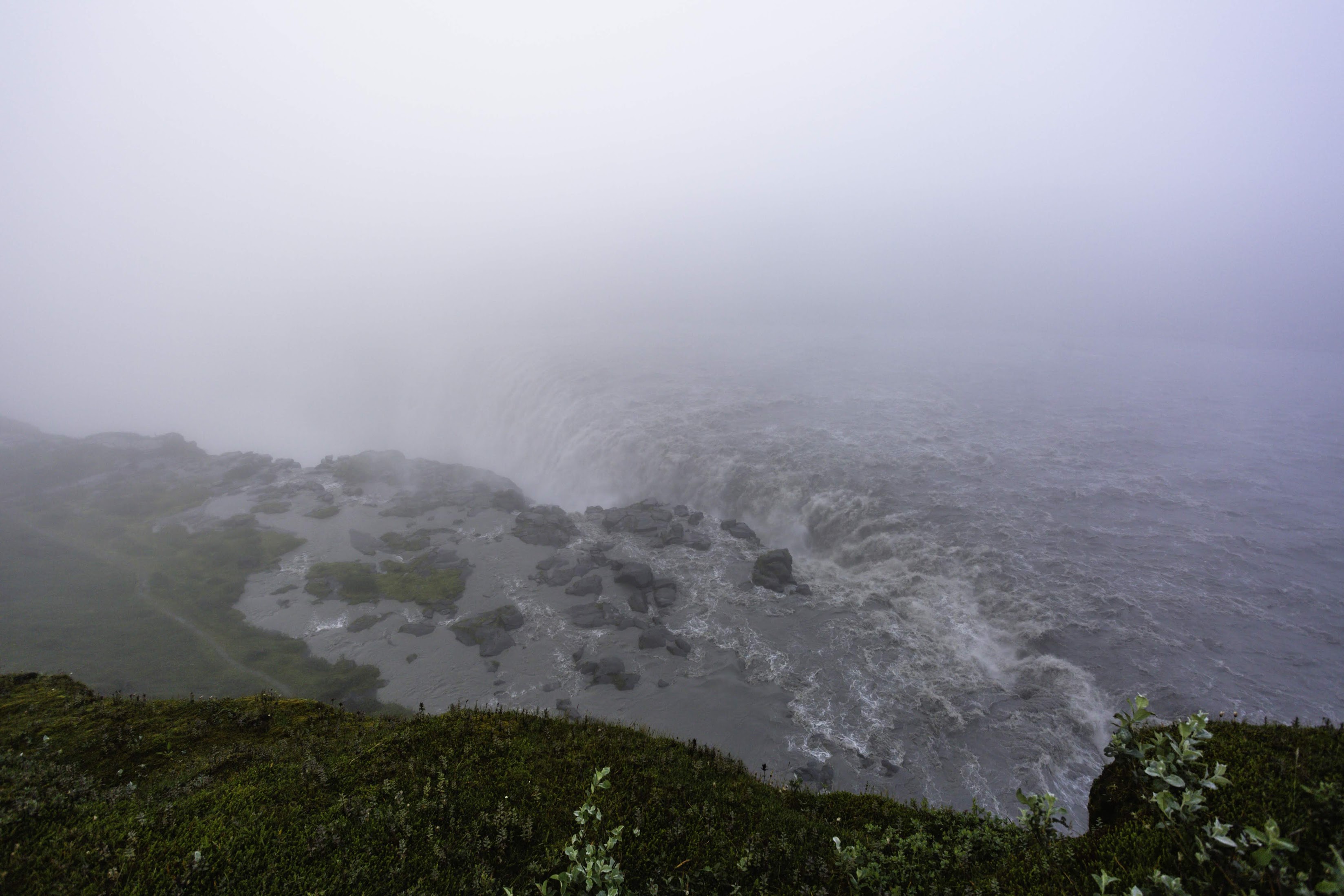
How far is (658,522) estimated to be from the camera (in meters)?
41.8

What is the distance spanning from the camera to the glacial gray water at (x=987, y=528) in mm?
24062

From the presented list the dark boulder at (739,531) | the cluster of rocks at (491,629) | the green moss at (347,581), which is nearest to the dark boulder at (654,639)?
the cluster of rocks at (491,629)

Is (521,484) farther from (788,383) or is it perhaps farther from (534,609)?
(788,383)

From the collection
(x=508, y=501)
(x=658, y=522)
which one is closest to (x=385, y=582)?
(x=508, y=501)

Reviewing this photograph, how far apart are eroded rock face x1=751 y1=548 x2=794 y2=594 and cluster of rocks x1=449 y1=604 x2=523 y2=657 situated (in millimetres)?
16072

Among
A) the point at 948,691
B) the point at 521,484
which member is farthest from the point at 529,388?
the point at 948,691

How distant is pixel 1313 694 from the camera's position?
79.7 ft

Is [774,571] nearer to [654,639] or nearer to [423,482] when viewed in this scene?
[654,639]

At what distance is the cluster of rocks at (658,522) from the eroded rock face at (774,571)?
17.0ft

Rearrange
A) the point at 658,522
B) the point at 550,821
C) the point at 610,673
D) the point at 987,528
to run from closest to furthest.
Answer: the point at 550,821
the point at 610,673
the point at 987,528
the point at 658,522

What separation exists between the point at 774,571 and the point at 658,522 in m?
11.2

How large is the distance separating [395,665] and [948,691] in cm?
3085

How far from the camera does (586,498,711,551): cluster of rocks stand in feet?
130

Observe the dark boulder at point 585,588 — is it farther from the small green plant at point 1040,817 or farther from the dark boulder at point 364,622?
the small green plant at point 1040,817
